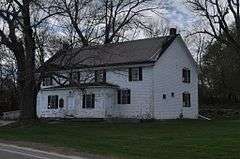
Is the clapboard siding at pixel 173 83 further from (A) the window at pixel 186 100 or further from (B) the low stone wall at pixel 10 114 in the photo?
(B) the low stone wall at pixel 10 114

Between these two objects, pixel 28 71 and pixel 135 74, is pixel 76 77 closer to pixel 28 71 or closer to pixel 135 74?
pixel 28 71

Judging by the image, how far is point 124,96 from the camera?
47625 millimetres

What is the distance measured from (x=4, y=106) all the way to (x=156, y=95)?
23.0 metres

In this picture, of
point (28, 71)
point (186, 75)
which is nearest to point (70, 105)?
point (186, 75)

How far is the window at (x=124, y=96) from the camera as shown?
47.3m

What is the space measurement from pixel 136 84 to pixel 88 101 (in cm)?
509

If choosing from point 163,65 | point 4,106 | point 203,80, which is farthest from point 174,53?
point 203,80

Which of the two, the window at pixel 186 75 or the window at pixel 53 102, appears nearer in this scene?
the window at pixel 186 75

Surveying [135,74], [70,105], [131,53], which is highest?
[131,53]

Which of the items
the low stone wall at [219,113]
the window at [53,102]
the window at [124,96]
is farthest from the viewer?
the low stone wall at [219,113]

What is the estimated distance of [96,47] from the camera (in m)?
35.1

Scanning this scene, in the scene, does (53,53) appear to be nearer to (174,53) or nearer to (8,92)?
(174,53)

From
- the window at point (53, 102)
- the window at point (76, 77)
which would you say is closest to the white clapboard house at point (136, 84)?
the window at point (53, 102)

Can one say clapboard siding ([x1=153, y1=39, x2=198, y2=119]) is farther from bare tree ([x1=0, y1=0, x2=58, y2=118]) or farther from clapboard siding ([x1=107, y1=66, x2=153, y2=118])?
bare tree ([x1=0, y1=0, x2=58, y2=118])
